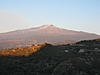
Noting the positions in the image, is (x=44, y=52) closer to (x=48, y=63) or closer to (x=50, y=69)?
(x=48, y=63)

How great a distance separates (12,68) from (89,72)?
63.3 ft

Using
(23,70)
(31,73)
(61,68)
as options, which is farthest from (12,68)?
(61,68)

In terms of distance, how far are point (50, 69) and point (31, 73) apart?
184 inches

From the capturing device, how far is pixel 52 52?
215 feet

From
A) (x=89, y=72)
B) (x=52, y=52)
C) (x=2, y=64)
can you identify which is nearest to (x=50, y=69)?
(x=89, y=72)

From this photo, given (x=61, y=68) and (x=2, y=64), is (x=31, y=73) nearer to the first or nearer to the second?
(x=61, y=68)

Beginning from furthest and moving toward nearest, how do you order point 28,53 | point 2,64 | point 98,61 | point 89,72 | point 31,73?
point 28,53
point 2,64
point 98,61
point 31,73
point 89,72

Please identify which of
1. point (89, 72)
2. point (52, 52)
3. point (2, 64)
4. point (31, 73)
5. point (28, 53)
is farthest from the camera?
point (28, 53)

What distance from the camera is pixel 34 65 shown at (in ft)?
165

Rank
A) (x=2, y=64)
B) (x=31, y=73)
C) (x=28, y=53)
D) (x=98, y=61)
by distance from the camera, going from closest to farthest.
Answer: (x=31, y=73), (x=98, y=61), (x=2, y=64), (x=28, y=53)

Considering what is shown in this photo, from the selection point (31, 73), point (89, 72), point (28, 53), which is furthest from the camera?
point (28, 53)

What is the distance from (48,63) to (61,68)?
718 centimetres

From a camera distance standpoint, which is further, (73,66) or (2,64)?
(2,64)

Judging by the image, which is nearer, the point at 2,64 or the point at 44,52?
the point at 2,64
